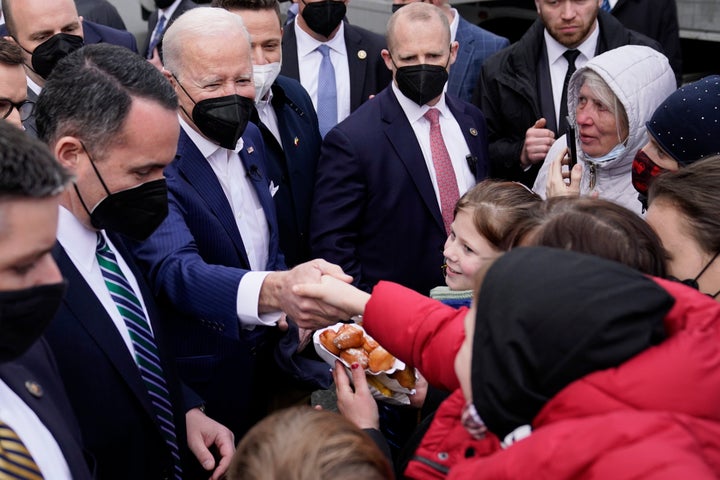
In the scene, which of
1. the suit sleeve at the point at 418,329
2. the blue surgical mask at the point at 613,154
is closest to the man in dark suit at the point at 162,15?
the blue surgical mask at the point at 613,154

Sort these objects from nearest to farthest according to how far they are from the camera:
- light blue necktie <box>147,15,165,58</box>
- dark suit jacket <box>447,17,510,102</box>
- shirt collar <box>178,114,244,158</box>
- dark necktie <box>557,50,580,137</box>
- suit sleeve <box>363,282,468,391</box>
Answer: suit sleeve <box>363,282,468,391</box> < shirt collar <box>178,114,244,158</box> < dark necktie <box>557,50,580,137</box> < dark suit jacket <box>447,17,510,102</box> < light blue necktie <box>147,15,165,58</box>

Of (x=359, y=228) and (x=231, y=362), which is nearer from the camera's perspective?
(x=231, y=362)

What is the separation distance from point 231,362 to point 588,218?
1610mm

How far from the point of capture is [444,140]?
3910 millimetres

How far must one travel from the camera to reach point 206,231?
112 inches

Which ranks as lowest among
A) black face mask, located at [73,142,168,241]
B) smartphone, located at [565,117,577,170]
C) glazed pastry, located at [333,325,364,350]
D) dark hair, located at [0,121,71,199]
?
glazed pastry, located at [333,325,364,350]

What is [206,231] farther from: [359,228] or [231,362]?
[359,228]

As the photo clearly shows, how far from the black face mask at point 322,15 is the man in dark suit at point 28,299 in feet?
11.0

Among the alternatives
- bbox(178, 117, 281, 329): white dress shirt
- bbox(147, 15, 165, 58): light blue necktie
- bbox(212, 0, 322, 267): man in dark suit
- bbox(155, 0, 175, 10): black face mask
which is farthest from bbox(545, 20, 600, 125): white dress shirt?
bbox(155, 0, 175, 10): black face mask

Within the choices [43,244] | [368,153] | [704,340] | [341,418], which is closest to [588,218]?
[704,340]

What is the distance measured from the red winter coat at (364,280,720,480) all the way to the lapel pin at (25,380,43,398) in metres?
Answer: 0.91

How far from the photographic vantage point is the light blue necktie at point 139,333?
2236 millimetres

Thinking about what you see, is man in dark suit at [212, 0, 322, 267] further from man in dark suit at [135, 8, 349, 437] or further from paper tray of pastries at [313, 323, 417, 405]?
paper tray of pastries at [313, 323, 417, 405]

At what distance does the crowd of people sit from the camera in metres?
1.37
